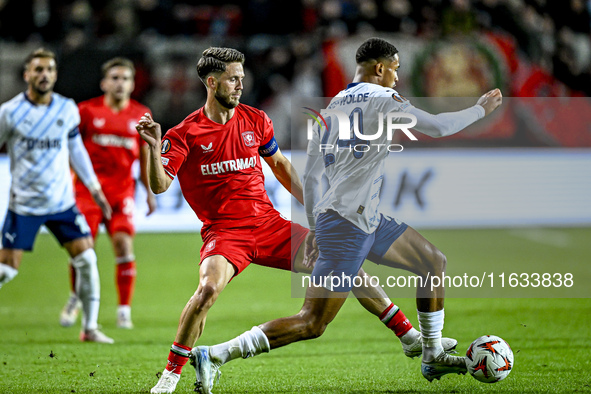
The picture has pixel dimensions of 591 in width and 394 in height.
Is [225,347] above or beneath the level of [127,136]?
beneath

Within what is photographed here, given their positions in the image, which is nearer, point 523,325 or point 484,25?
point 523,325

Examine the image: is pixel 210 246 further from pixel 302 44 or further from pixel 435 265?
pixel 302 44

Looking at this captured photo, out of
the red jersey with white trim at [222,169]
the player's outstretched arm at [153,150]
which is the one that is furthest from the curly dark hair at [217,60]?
the player's outstretched arm at [153,150]

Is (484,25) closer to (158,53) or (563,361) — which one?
(158,53)

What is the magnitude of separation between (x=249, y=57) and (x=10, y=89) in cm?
443

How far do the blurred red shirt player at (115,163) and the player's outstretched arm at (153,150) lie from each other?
315 centimetres

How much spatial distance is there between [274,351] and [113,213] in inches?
93.8

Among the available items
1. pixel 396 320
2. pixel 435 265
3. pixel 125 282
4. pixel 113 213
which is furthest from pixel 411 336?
pixel 113 213

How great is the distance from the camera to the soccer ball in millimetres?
4676

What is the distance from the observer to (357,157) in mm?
4645

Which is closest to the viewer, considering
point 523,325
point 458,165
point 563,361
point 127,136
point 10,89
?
point 563,361

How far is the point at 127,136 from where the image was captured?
794 cm

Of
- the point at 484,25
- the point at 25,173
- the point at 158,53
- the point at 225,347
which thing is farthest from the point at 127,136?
the point at 484,25

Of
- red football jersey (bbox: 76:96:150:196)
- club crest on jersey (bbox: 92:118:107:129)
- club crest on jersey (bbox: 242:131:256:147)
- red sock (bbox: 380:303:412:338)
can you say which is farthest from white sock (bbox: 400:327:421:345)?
club crest on jersey (bbox: 92:118:107:129)
